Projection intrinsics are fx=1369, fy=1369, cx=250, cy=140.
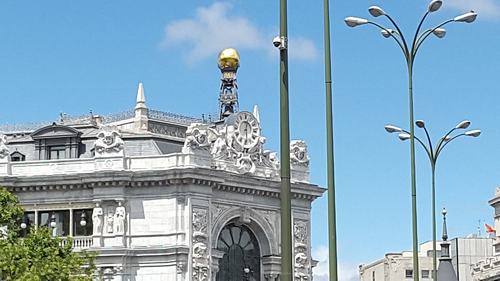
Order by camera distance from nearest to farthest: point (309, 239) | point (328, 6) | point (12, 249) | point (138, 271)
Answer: point (328, 6), point (12, 249), point (138, 271), point (309, 239)

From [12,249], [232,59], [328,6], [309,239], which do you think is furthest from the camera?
[232,59]

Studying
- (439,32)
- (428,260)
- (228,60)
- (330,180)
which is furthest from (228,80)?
(428,260)

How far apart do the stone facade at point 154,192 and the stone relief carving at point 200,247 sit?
0.06 meters

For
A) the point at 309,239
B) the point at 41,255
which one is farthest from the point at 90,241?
the point at 41,255

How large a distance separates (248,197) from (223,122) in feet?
20.6

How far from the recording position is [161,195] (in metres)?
77.3

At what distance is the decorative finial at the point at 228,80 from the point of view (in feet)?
294

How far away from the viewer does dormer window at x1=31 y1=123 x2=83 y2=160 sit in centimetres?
8156

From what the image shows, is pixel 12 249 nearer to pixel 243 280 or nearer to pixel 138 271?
pixel 138 271

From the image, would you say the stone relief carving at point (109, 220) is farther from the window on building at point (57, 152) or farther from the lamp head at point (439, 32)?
the lamp head at point (439, 32)

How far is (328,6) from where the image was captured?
33.4m

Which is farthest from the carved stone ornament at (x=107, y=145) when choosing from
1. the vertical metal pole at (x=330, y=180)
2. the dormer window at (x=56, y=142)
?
the vertical metal pole at (x=330, y=180)

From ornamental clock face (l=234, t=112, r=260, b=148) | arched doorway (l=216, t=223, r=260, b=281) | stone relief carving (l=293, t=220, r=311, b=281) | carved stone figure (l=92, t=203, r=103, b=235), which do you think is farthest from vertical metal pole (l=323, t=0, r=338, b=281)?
stone relief carving (l=293, t=220, r=311, b=281)

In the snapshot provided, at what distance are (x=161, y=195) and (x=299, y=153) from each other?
37.6 ft
